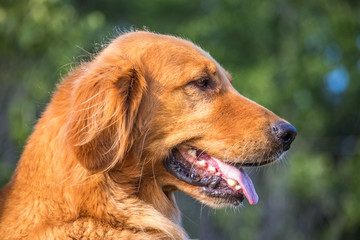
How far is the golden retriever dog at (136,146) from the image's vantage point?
3232mm

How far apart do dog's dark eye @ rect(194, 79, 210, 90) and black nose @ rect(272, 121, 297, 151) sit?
57cm

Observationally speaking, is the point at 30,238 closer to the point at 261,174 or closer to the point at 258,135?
the point at 258,135

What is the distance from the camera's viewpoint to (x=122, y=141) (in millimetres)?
3324

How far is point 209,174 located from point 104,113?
90 centimetres

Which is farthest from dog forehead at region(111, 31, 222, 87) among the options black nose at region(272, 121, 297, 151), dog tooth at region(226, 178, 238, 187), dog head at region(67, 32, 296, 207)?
dog tooth at region(226, 178, 238, 187)

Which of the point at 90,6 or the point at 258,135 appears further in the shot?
the point at 90,6

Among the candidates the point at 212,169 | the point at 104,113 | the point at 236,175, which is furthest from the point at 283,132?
the point at 104,113

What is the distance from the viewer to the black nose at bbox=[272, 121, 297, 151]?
143 inches

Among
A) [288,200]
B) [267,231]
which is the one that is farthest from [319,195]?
[267,231]

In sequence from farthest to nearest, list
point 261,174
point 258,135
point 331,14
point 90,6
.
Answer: point 90,6 → point 331,14 → point 261,174 → point 258,135

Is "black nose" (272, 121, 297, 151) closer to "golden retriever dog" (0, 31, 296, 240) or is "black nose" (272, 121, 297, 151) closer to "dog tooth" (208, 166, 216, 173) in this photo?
"golden retriever dog" (0, 31, 296, 240)

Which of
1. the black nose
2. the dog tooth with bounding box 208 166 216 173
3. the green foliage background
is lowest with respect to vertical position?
the green foliage background

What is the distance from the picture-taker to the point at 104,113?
10.8ft

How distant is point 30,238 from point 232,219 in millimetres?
12011
